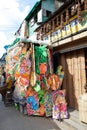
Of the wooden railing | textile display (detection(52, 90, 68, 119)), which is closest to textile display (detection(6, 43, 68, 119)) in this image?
textile display (detection(52, 90, 68, 119))

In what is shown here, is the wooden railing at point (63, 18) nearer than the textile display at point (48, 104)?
Yes

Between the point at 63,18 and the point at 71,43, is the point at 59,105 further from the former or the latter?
the point at 63,18

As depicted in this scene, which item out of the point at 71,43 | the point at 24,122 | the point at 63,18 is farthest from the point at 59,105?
the point at 63,18

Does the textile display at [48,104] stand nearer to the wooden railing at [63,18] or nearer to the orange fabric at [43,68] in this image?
the orange fabric at [43,68]

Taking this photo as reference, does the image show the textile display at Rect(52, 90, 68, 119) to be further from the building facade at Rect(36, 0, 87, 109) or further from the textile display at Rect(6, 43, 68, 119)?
the building facade at Rect(36, 0, 87, 109)

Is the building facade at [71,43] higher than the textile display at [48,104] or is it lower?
higher

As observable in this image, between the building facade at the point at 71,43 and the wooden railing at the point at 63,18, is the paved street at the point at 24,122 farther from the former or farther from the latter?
the wooden railing at the point at 63,18

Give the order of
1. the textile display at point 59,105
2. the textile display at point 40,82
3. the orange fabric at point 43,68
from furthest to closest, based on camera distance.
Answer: the orange fabric at point 43,68 < the textile display at point 40,82 < the textile display at point 59,105

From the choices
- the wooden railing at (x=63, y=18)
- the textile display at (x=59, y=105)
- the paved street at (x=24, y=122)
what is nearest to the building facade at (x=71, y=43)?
the wooden railing at (x=63, y=18)

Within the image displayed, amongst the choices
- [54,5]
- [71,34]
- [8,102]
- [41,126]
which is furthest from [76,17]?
[54,5]

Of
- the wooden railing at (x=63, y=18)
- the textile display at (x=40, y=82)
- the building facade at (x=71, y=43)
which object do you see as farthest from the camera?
the textile display at (x=40, y=82)

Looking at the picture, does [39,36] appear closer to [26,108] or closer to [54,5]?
[26,108]

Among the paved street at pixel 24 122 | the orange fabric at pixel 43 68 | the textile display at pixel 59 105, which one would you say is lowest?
the paved street at pixel 24 122

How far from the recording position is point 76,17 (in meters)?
7.68
